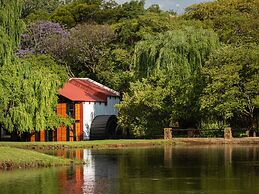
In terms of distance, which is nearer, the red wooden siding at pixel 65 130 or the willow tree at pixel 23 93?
the willow tree at pixel 23 93

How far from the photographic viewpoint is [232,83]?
49.5 meters

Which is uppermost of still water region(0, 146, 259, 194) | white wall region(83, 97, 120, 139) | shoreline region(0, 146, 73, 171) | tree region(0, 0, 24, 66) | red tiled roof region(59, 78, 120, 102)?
tree region(0, 0, 24, 66)

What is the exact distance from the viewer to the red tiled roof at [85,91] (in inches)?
2253

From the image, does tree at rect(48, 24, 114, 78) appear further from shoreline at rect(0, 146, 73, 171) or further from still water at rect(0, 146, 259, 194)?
shoreline at rect(0, 146, 73, 171)

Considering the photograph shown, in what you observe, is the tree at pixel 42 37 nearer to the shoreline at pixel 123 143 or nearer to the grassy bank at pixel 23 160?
the shoreline at pixel 123 143

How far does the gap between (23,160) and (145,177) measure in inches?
235

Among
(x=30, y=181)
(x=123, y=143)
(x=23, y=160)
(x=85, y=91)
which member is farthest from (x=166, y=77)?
(x=30, y=181)

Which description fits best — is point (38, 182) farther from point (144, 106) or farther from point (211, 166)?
point (144, 106)

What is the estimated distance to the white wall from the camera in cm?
5753

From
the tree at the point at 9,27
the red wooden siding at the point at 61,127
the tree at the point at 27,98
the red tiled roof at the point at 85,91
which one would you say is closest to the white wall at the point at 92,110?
the red tiled roof at the point at 85,91

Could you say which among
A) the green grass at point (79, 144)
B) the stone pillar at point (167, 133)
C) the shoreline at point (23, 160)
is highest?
the stone pillar at point (167, 133)

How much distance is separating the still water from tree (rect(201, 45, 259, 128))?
1574cm

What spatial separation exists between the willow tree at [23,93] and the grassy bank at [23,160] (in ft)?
46.6

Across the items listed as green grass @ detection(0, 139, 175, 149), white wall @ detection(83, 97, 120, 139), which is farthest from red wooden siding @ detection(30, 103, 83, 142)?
green grass @ detection(0, 139, 175, 149)
